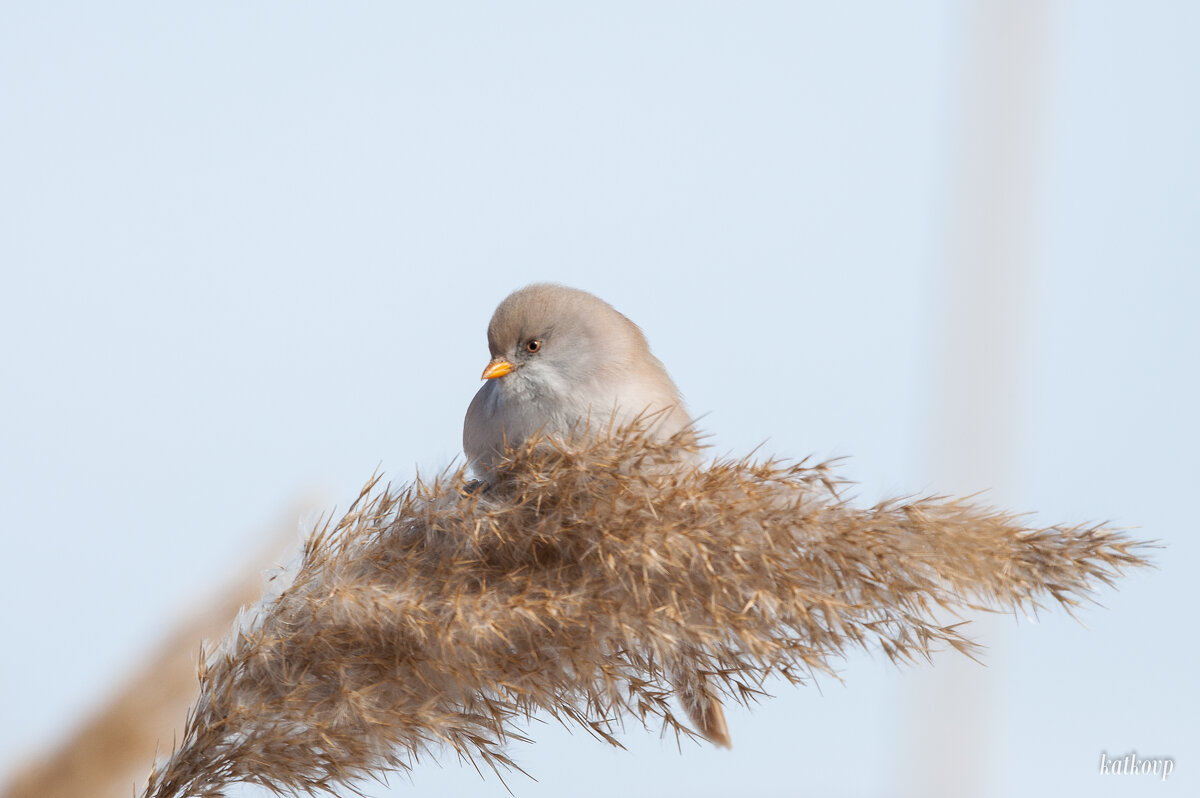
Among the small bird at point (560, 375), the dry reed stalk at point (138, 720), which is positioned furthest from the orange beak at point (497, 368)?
the dry reed stalk at point (138, 720)

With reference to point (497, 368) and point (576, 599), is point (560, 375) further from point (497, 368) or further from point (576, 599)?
point (576, 599)

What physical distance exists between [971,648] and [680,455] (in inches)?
12.2

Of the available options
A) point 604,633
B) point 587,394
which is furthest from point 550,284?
point 604,633

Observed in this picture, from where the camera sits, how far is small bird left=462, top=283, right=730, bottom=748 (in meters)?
1.25

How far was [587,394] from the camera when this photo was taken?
129 centimetres

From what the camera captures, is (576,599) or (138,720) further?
(138,720)

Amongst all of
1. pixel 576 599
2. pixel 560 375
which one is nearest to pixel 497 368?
pixel 560 375

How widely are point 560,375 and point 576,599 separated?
0.48 m

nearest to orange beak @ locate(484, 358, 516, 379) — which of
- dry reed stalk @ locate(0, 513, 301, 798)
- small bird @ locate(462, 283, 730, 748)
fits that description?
small bird @ locate(462, 283, 730, 748)

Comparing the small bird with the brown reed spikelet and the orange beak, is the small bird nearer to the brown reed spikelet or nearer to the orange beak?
the orange beak

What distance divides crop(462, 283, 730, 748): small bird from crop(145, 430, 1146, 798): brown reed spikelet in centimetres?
25

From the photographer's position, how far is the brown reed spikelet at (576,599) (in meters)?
0.89

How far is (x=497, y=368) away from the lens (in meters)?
1.33

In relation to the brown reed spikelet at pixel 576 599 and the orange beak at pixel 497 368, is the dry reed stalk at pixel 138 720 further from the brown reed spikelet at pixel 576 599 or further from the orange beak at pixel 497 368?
the orange beak at pixel 497 368
